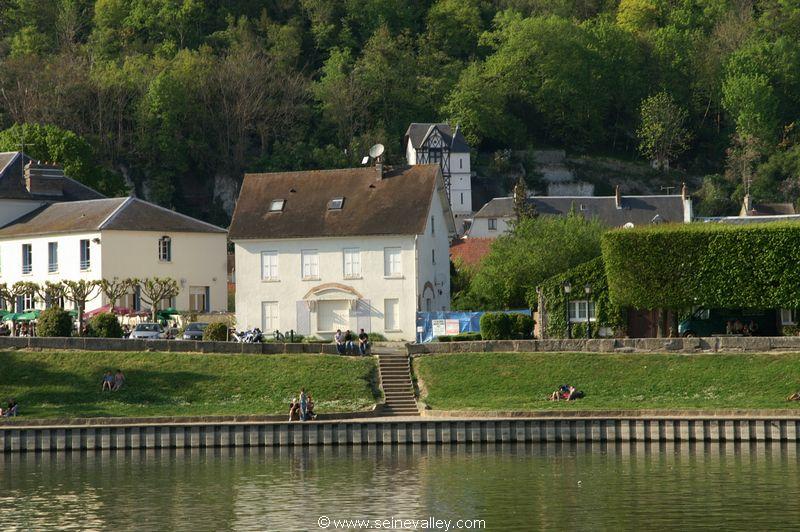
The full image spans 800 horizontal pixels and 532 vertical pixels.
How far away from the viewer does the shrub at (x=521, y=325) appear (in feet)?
220

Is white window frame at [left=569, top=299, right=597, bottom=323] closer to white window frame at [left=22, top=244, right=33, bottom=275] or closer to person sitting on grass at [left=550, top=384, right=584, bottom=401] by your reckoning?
person sitting on grass at [left=550, top=384, right=584, bottom=401]

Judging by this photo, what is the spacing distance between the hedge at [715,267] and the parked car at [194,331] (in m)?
19.9

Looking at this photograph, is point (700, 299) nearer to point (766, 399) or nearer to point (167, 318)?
point (766, 399)

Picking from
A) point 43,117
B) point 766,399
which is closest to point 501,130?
point 43,117

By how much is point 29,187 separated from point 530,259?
1258 inches

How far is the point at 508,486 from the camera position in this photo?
4394 centimetres

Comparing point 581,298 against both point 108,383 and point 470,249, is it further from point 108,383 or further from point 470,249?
point 470,249

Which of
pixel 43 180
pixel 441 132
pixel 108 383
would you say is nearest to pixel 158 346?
pixel 108 383

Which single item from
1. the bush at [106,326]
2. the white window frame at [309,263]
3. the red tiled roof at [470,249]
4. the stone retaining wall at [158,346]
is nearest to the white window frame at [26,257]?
the white window frame at [309,263]

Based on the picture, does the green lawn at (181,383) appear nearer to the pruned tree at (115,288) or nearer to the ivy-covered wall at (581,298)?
the ivy-covered wall at (581,298)

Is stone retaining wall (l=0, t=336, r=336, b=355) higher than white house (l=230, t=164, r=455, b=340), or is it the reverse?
white house (l=230, t=164, r=455, b=340)

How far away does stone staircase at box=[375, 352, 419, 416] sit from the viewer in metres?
57.8

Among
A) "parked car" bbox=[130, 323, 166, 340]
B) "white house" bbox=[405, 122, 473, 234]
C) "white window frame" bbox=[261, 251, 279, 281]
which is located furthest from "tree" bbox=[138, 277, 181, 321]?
"white house" bbox=[405, 122, 473, 234]

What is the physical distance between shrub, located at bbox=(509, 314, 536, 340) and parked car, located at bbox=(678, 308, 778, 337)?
6.82 m
